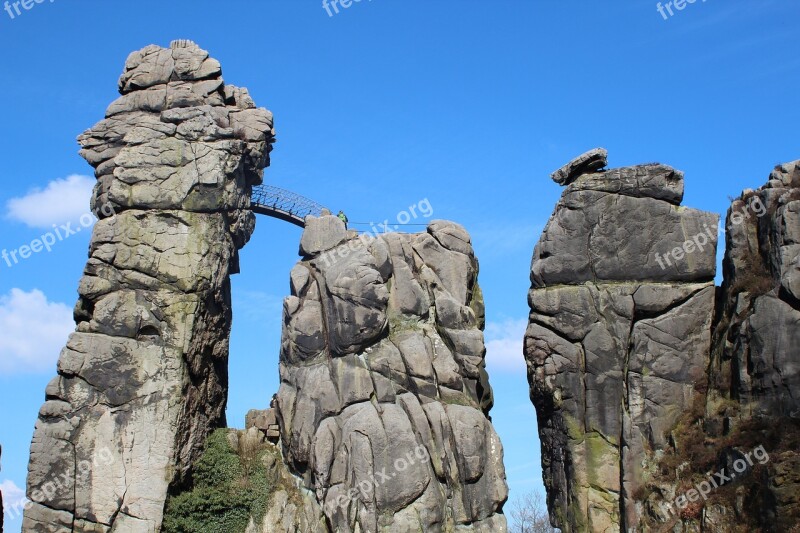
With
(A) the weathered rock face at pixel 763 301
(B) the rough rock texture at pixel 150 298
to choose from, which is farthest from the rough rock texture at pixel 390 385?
(A) the weathered rock face at pixel 763 301

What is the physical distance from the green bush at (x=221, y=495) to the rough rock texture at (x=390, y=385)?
5.08 feet

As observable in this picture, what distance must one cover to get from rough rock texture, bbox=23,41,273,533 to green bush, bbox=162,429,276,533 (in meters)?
0.58

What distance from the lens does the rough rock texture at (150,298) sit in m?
44.0

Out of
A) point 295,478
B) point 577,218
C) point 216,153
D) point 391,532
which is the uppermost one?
point 216,153

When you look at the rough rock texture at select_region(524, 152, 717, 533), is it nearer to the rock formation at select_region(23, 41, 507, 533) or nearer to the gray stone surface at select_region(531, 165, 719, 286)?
the gray stone surface at select_region(531, 165, 719, 286)

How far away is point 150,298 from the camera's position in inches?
1818

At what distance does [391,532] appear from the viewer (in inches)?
1697

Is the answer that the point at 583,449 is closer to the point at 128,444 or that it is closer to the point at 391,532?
the point at 391,532

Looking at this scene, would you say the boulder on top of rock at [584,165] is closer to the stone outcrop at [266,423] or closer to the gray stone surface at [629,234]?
the gray stone surface at [629,234]

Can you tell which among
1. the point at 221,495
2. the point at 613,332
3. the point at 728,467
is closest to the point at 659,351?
the point at 613,332

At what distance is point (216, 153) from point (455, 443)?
14.8m

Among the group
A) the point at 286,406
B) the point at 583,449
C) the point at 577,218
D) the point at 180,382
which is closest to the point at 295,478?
the point at 286,406

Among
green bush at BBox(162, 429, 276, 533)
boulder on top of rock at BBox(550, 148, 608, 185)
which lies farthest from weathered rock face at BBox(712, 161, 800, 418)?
green bush at BBox(162, 429, 276, 533)

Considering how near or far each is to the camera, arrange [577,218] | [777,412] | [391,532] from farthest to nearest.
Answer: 1. [577,218]
2. [391,532]
3. [777,412]
